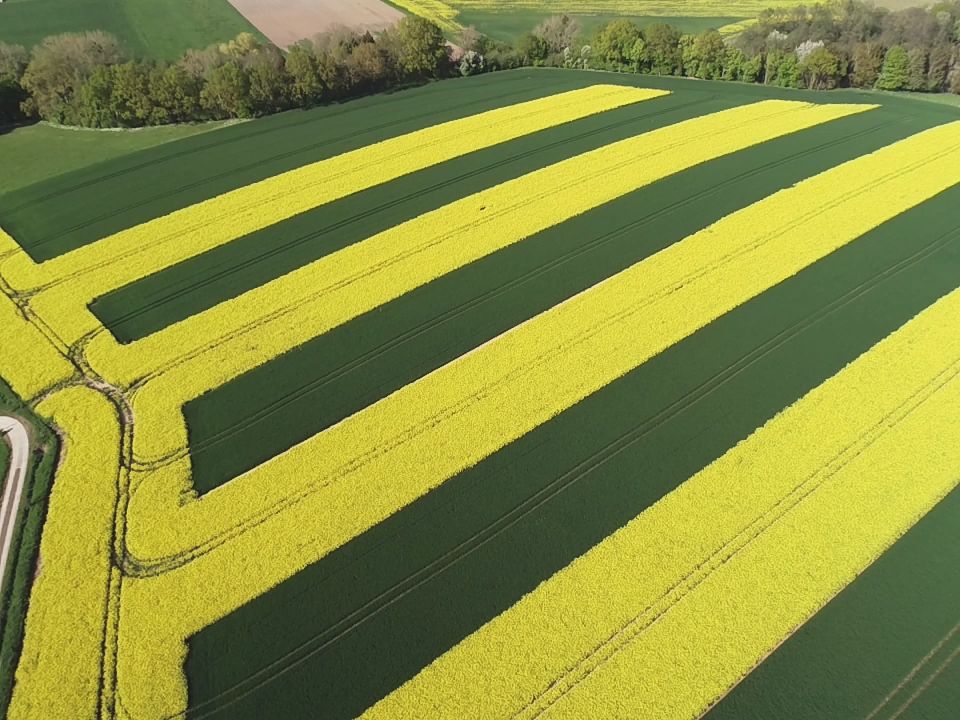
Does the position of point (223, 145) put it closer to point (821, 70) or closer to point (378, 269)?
point (378, 269)

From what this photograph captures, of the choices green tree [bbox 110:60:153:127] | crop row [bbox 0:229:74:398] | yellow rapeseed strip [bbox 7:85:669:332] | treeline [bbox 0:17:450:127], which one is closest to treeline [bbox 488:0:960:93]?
yellow rapeseed strip [bbox 7:85:669:332]

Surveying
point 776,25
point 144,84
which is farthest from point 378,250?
point 776,25

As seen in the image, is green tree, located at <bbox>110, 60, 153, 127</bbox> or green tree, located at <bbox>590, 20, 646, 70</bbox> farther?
green tree, located at <bbox>590, 20, 646, 70</bbox>

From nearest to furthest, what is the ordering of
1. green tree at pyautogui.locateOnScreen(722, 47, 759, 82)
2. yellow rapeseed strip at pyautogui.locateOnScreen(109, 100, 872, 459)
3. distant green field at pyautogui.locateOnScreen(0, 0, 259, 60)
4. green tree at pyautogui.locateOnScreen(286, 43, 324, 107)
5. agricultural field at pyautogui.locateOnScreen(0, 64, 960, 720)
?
1. agricultural field at pyautogui.locateOnScreen(0, 64, 960, 720)
2. yellow rapeseed strip at pyautogui.locateOnScreen(109, 100, 872, 459)
3. green tree at pyautogui.locateOnScreen(286, 43, 324, 107)
4. green tree at pyautogui.locateOnScreen(722, 47, 759, 82)
5. distant green field at pyautogui.locateOnScreen(0, 0, 259, 60)

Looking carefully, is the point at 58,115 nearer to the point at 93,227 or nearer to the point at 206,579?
the point at 93,227

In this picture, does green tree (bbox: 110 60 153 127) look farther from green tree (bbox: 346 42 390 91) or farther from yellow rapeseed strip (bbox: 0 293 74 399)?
yellow rapeseed strip (bbox: 0 293 74 399)
